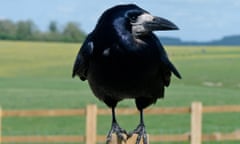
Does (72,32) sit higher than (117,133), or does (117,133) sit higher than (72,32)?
(117,133)

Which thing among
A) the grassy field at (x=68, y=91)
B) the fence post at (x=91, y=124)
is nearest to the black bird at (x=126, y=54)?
the fence post at (x=91, y=124)

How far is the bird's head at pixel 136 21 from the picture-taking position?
2.77 meters

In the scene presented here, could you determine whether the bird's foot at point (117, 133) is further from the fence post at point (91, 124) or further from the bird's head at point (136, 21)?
the fence post at point (91, 124)

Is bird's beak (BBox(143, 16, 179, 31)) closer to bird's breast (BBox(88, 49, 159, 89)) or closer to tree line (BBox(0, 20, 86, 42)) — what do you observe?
bird's breast (BBox(88, 49, 159, 89))

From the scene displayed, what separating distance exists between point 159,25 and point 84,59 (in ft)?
1.50

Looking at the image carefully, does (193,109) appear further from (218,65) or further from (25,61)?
A: (25,61)

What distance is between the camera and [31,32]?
7894 cm

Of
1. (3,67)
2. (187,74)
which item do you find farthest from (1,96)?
(3,67)

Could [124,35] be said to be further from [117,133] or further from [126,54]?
[117,133]

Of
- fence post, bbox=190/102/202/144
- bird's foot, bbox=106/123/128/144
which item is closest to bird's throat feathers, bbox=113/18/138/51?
bird's foot, bbox=106/123/128/144

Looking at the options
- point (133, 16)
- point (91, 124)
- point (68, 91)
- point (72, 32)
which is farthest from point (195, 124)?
→ point (72, 32)

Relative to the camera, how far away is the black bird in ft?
9.05

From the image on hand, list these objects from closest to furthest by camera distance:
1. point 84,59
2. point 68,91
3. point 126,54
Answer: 1. point 126,54
2. point 84,59
3. point 68,91

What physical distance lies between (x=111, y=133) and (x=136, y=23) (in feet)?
2.29
